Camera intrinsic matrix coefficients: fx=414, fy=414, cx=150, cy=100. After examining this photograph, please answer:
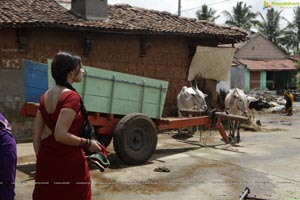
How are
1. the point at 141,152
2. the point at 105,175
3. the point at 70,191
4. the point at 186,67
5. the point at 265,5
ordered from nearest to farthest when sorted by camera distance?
the point at 70,191 → the point at 105,175 → the point at 141,152 → the point at 186,67 → the point at 265,5

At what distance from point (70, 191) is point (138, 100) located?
5.45 metres

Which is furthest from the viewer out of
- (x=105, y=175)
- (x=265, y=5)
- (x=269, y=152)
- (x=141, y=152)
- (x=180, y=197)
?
(x=265, y=5)

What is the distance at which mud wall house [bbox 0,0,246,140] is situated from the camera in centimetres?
1095

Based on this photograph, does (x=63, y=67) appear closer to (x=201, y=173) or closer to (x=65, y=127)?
(x=65, y=127)

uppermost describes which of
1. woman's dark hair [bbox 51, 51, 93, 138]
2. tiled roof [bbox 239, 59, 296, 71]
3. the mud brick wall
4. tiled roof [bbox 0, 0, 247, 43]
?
tiled roof [bbox 239, 59, 296, 71]

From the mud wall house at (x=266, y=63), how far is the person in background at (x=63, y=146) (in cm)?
3413

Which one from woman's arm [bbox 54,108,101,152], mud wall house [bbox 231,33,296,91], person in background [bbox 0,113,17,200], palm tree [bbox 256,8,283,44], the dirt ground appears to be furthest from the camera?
palm tree [bbox 256,8,283,44]

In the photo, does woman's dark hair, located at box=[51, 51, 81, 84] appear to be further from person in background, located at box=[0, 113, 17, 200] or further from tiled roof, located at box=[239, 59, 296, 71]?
tiled roof, located at box=[239, 59, 296, 71]

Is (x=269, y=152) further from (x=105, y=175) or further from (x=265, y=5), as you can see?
(x=265, y=5)

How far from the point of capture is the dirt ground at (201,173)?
639 centimetres

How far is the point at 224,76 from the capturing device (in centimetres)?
1458

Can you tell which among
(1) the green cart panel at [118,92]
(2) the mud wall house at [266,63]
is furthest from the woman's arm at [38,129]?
(2) the mud wall house at [266,63]

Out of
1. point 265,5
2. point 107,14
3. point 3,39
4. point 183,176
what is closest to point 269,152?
point 183,176

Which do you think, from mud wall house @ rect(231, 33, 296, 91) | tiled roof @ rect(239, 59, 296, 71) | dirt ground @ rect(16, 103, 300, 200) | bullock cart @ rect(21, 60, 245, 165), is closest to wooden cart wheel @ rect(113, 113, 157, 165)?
bullock cart @ rect(21, 60, 245, 165)
